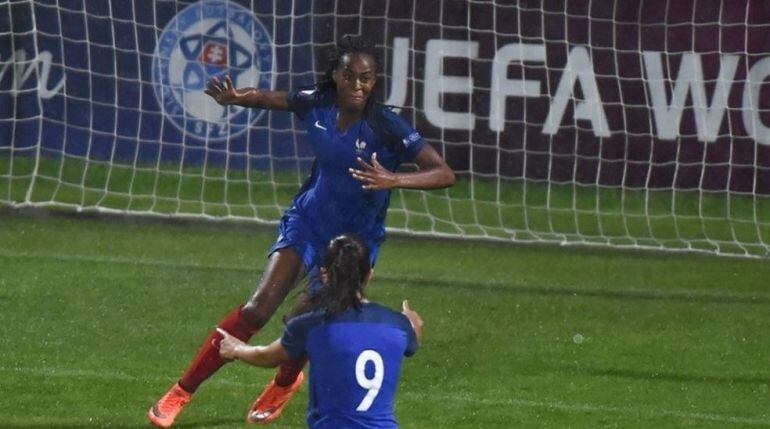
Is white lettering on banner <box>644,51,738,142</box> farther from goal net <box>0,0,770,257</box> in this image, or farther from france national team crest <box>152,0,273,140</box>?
france national team crest <box>152,0,273,140</box>

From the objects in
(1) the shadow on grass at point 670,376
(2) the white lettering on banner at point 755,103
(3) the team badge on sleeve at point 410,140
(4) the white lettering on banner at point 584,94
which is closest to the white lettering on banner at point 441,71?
(4) the white lettering on banner at point 584,94

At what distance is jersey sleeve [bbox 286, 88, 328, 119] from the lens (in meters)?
7.85

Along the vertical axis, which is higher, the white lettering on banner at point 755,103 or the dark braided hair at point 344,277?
the dark braided hair at point 344,277

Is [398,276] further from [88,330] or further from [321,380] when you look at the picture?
[321,380]

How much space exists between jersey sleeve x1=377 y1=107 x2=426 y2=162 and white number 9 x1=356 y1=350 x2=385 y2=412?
1.96 meters

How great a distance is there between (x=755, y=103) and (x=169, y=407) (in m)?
7.33

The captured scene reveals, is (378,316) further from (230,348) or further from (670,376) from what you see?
(670,376)

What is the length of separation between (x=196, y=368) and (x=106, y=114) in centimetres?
681

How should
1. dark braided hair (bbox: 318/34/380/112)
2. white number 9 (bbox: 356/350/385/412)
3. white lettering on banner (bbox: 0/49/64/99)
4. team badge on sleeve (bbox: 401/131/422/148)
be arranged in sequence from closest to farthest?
white number 9 (bbox: 356/350/385/412)
dark braided hair (bbox: 318/34/380/112)
team badge on sleeve (bbox: 401/131/422/148)
white lettering on banner (bbox: 0/49/64/99)

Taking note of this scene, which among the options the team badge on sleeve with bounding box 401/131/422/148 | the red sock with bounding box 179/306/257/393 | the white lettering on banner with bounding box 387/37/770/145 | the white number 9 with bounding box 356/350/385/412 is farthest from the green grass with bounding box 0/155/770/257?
the white number 9 with bounding box 356/350/385/412

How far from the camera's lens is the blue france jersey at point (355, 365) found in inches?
229

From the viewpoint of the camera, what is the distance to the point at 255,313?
7.80m

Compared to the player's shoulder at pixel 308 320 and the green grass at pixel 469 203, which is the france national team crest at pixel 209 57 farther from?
the player's shoulder at pixel 308 320

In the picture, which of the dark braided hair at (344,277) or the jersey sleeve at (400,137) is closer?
the dark braided hair at (344,277)
